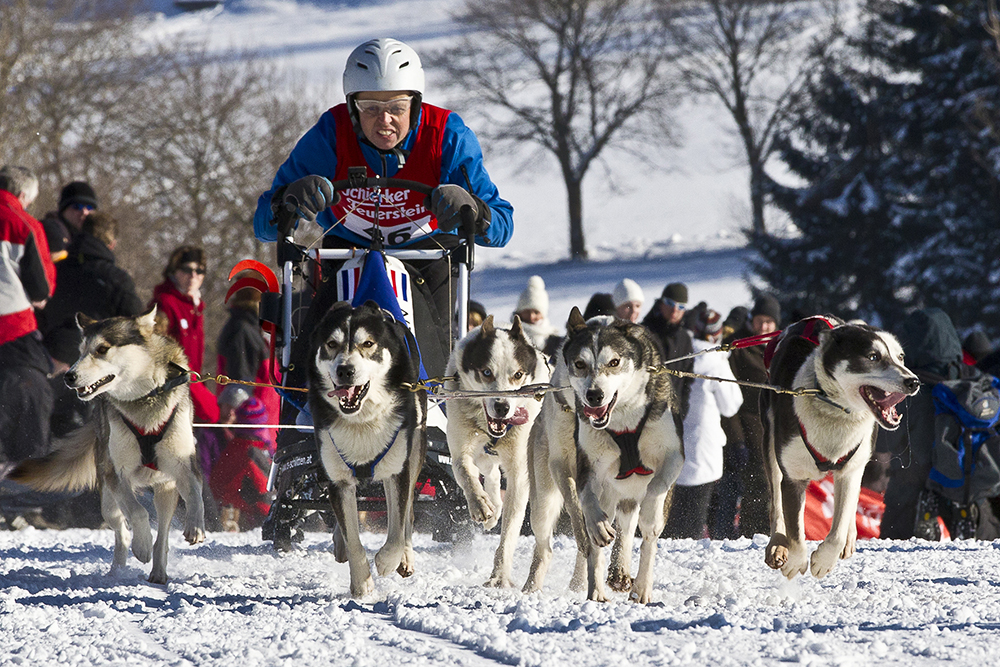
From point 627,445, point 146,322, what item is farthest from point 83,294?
point 627,445

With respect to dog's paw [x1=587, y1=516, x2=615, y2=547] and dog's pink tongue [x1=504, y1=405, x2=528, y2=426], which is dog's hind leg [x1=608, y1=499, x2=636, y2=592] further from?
dog's pink tongue [x1=504, y1=405, x2=528, y2=426]

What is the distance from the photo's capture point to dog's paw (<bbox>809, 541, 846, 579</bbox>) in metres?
3.55

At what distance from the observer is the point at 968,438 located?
19.2ft

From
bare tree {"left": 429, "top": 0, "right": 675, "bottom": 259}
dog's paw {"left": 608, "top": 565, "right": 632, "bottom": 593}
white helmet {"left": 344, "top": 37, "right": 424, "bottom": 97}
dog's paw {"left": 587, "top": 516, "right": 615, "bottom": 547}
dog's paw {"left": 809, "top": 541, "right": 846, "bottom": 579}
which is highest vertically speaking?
bare tree {"left": 429, "top": 0, "right": 675, "bottom": 259}

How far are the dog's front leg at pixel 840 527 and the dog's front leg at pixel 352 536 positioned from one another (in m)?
1.44

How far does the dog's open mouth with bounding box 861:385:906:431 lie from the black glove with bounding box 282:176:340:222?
1.97 m

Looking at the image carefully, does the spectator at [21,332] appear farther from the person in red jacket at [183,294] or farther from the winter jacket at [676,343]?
the winter jacket at [676,343]

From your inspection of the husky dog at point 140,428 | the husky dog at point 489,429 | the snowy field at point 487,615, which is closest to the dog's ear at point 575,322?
the husky dog at point 489,429

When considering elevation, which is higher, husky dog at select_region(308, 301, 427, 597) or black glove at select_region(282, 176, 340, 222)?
black glove at select_region(282, 176, 340, 222)

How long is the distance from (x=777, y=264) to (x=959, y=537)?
12.9 m

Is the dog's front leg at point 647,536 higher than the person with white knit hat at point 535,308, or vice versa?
the person with white knit hat at point 535,308

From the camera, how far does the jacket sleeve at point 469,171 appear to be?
4.63 metres

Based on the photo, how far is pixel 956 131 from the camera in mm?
16984

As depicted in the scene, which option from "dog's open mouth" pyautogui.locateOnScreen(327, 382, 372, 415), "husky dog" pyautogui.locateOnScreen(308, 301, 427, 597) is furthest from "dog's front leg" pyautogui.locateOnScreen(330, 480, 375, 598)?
"dog's open mouth" pyautogui.locateOnScreen(327, 382, 372, 415)
